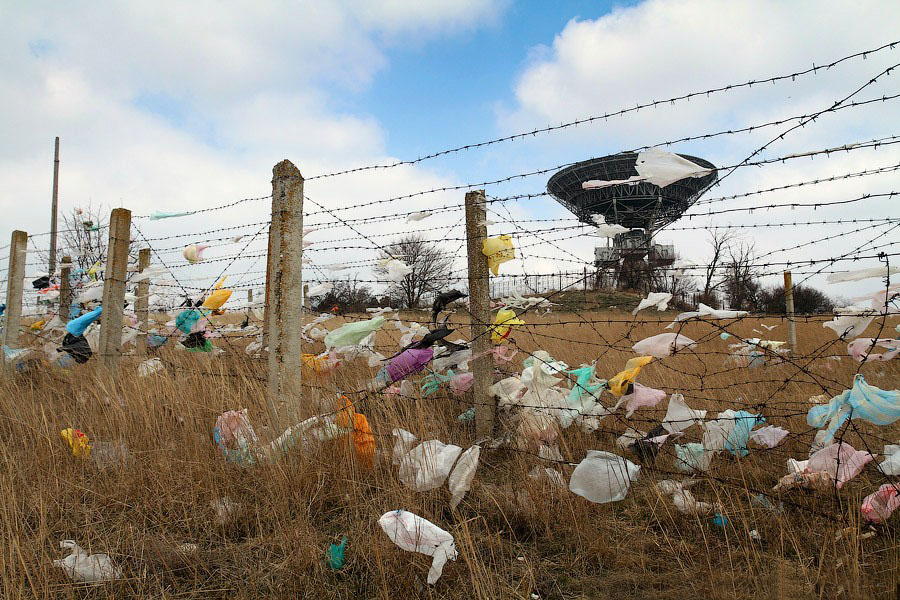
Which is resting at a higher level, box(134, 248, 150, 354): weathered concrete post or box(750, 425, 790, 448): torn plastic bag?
box(134, 248, 150, 354): weathered concrete post

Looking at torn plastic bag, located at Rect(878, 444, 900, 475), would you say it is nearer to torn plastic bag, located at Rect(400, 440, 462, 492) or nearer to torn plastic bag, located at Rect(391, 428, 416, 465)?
torn plastic bag, located at Rect(400, 440, 462, 492)

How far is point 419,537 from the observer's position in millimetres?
1748

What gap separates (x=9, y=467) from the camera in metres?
2.53

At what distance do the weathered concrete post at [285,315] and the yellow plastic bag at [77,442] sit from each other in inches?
43.2

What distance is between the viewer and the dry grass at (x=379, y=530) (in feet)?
5.42

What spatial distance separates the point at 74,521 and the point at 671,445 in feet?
10.1

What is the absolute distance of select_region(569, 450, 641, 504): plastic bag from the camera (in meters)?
2.19

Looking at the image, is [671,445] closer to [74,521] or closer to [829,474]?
[829,474]

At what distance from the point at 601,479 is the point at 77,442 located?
2.99 m

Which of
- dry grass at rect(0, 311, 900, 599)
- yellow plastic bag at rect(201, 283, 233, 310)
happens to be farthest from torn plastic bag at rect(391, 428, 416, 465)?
yellow plastic bag at rect(201, 283, 233, 310)

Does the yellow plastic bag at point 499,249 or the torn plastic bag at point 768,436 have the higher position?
the yellow plastic bag at point 499,249

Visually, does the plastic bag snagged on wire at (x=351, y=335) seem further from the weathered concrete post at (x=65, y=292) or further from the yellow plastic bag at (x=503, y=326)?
the weathered concrete post at (x=65, y=292)

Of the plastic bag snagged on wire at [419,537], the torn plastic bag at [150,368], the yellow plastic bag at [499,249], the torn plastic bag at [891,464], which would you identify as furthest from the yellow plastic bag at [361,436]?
the torn plastic bag at [150,368]

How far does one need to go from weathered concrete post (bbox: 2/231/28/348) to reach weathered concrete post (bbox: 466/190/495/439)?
5.94m
